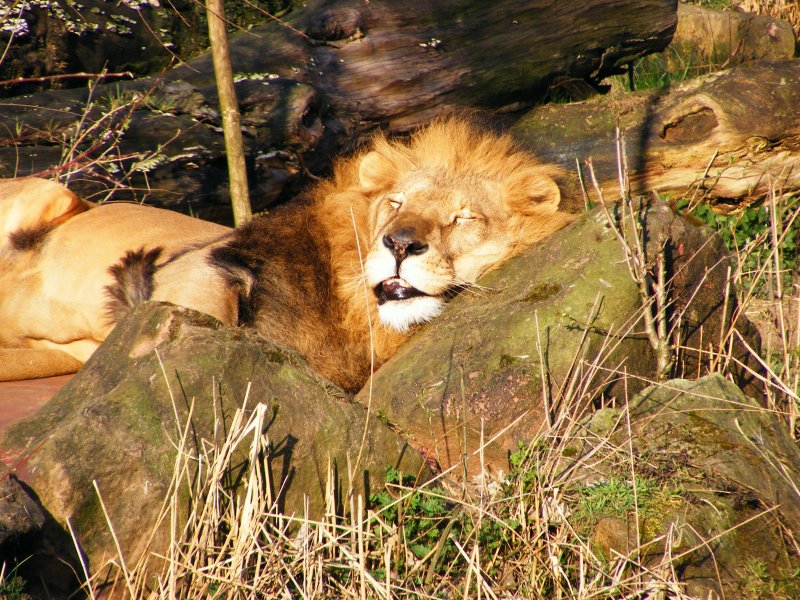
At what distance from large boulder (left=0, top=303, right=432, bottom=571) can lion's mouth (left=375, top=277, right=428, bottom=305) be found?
1.14 metres

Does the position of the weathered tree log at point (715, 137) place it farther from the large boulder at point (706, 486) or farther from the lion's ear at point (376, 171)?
the large boulder at point (706, 486)

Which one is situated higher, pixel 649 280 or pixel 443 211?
pixel 443 211

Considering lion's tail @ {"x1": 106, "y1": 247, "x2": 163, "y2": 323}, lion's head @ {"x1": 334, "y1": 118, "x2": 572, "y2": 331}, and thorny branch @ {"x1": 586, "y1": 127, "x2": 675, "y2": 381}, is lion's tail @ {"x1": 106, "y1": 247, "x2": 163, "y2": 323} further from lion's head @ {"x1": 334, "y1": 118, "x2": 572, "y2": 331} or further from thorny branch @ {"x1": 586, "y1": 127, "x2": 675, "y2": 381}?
thorny branch @ {"x1": 586, "y1": 127, "x2": 675, "y2": 381}

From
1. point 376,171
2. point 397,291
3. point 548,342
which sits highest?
point 376,171

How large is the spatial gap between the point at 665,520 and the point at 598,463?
1.04ft

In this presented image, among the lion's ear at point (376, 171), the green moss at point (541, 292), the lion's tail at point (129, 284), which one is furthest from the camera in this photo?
the lion's ear at point (376, 171)

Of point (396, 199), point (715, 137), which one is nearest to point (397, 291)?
point (396, 199)

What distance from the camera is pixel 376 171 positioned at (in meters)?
4.82

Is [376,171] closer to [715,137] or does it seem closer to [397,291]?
[397,291]

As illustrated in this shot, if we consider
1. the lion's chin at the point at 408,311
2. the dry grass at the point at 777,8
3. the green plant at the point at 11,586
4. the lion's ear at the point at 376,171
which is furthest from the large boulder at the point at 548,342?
the dry grass at the point at 777,8

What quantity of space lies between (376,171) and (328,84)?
1.57 metres

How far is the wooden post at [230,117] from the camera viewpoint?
16.8 feet

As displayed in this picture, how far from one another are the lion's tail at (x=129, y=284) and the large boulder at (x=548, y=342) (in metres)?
1.16

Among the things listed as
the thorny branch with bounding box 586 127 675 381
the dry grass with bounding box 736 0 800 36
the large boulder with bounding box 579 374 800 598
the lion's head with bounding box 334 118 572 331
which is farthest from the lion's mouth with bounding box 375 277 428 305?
the dry grass with bounding box 736 0 800 36
